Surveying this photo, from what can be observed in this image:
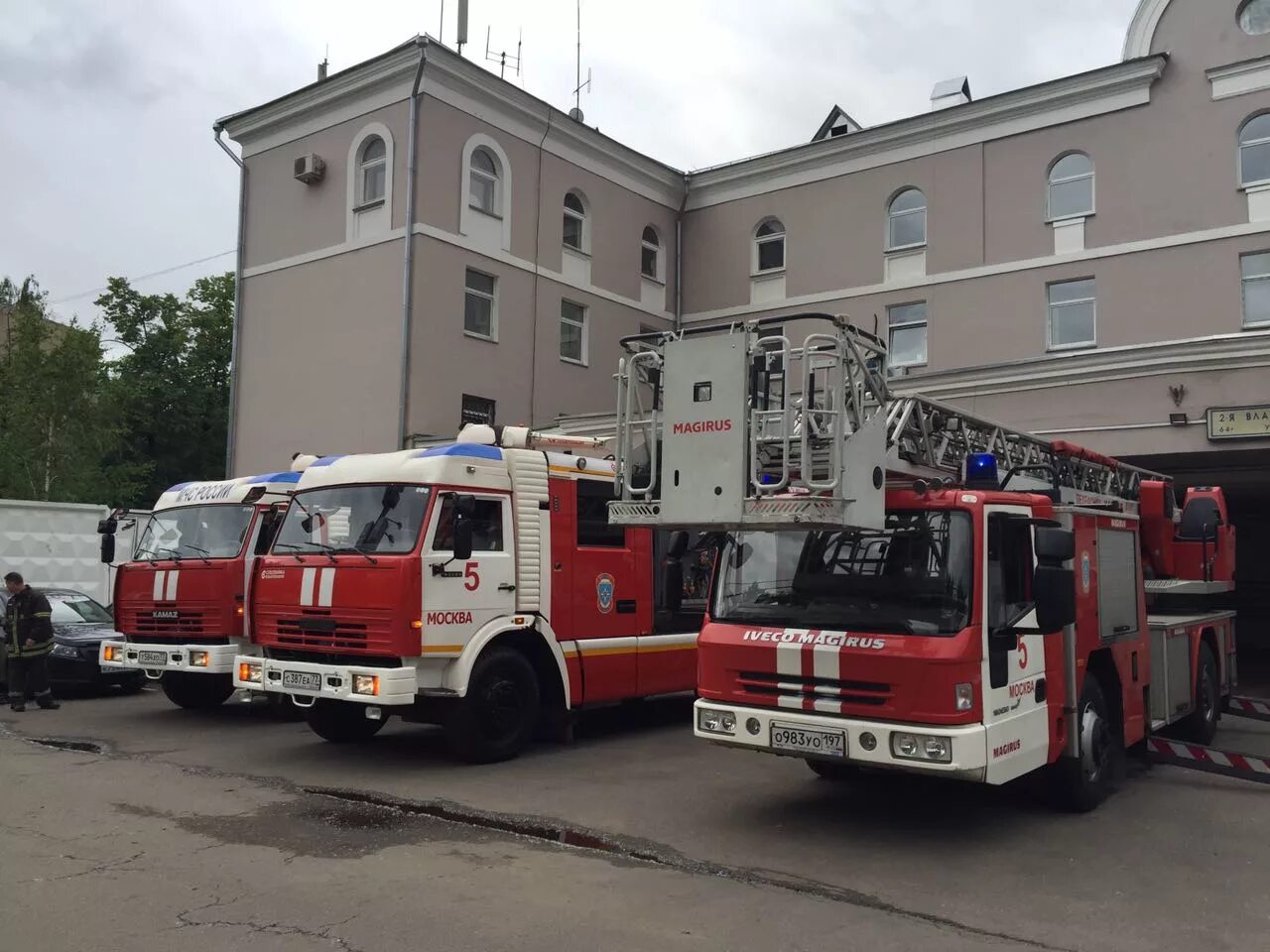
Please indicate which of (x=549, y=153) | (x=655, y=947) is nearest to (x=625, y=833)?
(x=655, y=947)

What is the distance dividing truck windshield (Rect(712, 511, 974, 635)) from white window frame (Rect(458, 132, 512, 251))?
15.5m

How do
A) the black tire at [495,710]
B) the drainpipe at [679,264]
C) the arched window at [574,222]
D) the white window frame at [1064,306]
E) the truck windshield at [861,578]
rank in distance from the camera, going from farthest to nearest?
the drainpipe at [679,264] → the arched window at [574,222] → the white window frame at [1064,306] → the black tire at [495,710] → the truck windshield at [861,578]

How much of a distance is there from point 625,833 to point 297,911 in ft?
8.01

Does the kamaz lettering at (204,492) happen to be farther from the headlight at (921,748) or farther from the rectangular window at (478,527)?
the headlight at (921,748)

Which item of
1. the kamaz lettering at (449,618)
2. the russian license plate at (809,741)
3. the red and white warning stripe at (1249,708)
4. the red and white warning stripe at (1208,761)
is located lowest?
the red and white warning stripe at (1208,761)

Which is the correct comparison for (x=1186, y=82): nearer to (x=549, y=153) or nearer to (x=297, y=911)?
(x=549, y=153)

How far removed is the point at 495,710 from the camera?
9836 millimetres

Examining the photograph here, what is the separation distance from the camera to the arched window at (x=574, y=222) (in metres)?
24.2

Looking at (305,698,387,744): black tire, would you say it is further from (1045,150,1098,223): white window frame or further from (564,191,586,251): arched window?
(1045,150,1098,223): white window frame

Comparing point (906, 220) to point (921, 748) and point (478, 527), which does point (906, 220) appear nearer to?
point (478, 527)

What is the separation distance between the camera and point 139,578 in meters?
12.3

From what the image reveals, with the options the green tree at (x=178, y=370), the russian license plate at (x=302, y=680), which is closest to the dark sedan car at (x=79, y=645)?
the russian license plate at (x=302, y=680)

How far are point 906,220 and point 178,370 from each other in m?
29.0

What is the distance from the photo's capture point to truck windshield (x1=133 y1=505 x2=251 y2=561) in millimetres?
12156
